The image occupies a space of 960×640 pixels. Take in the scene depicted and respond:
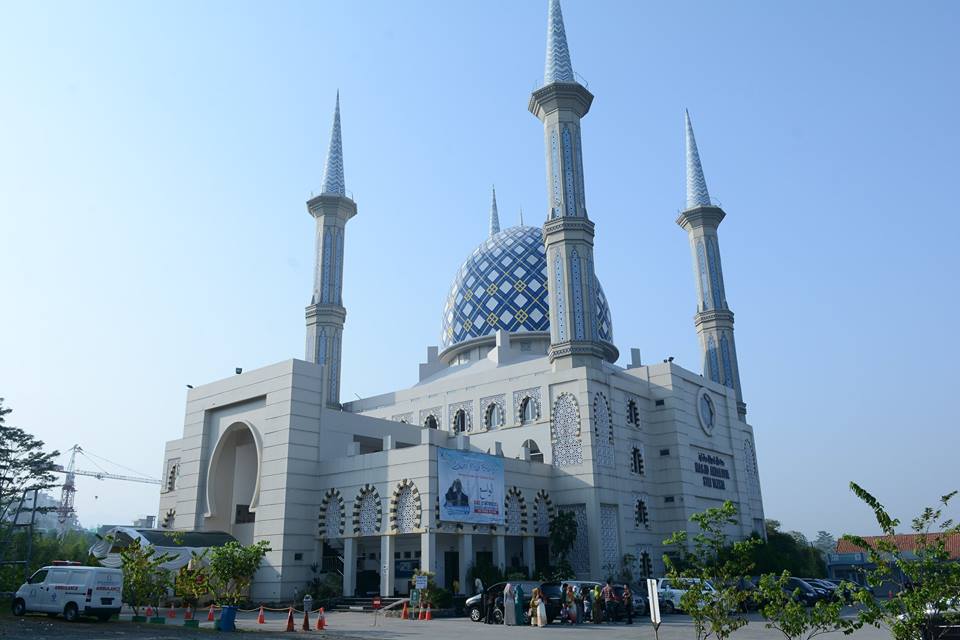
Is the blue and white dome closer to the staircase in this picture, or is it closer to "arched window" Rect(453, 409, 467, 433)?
"arched window" Rect(453, 409, 467, 433)

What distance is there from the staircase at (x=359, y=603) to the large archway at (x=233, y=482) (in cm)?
718

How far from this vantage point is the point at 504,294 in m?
44.6

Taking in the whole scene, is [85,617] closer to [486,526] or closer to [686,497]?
[486,526]

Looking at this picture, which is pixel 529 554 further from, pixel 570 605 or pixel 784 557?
pixel 784 557

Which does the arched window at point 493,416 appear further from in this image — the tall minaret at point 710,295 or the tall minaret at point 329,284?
the tall minaret at point 710,295

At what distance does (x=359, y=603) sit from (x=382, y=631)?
8393mm

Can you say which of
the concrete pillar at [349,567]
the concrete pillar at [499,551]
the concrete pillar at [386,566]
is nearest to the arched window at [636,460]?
the concrete pillar at [499,551]

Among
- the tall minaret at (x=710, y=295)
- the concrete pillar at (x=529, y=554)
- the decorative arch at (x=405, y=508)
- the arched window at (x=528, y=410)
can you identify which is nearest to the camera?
the decorative arch at (x=405, y=508)

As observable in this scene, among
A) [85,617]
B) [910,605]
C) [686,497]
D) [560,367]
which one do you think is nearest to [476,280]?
[560,367]

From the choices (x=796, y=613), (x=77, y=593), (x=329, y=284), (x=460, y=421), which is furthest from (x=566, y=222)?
(x=796, y=613)

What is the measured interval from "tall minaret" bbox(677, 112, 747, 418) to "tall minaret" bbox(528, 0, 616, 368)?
9735 mm

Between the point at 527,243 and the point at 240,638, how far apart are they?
33.1 metres

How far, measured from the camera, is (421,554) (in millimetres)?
27422

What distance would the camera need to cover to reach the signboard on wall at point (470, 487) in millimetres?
27344
